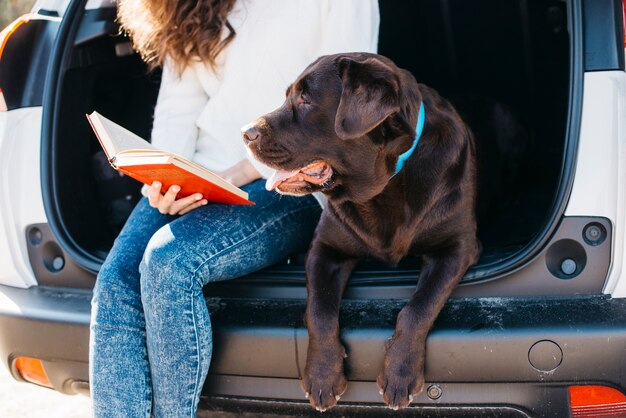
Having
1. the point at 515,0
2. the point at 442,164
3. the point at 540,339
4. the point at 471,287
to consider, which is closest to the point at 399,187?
the point at 442,164

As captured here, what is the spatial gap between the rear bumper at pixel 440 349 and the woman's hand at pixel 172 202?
28 centimetres

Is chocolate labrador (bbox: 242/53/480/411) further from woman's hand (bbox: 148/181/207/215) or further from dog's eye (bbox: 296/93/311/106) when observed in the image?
woman's hand (bbox: 148/181/207/215)

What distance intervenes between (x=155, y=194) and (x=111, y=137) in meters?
0.27

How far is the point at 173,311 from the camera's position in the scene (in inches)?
78.9

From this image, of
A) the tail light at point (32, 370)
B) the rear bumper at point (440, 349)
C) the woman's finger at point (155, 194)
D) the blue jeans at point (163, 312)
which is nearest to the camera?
the rear bumper at point (440, 349)

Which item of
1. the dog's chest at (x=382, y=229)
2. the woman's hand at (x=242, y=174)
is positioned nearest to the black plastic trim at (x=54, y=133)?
the woman's hand at (x=242, y=174)

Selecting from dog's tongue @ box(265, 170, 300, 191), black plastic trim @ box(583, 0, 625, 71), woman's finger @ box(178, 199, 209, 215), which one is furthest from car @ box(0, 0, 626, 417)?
dog's tongue @ box(265, 170, 300, 191)

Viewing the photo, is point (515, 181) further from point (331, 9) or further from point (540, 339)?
point (540, 339)

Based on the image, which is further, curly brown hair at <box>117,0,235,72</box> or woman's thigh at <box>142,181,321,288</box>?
curly brown hair at <box>117,0,235,72</box>

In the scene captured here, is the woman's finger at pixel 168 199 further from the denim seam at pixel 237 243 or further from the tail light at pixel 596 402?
the tail light at pixel 596 402

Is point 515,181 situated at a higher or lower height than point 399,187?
lower

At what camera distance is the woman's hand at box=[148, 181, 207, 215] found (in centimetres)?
220

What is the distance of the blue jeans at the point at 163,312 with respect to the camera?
79.2 inches

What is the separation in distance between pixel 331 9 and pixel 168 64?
0.62 metres
